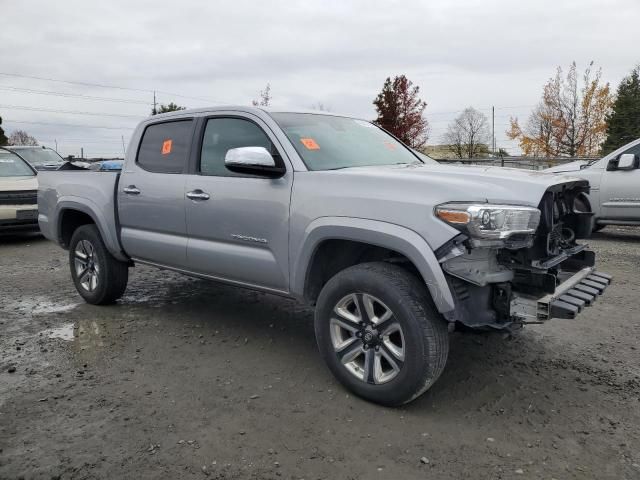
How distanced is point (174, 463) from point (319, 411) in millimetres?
907

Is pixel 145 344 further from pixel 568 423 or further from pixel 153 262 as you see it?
pixel 568 423

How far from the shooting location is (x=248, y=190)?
3.97 metres

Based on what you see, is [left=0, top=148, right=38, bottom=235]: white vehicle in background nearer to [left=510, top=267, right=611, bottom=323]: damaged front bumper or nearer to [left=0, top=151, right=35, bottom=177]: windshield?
[left=0, top=151, right=35, bottom=177]: windshield

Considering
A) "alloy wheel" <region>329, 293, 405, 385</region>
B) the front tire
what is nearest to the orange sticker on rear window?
the front tire

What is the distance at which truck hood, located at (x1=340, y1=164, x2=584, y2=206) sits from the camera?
3.07 metres

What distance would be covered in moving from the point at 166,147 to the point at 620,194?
7390 millimetres

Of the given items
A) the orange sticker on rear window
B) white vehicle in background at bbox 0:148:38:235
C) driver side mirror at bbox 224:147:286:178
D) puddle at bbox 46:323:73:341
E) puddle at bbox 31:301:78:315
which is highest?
the orange sticker on rear window

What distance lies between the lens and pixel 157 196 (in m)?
4.70

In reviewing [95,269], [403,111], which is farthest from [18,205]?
[403,111]

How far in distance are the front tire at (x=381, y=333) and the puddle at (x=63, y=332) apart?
2458mm

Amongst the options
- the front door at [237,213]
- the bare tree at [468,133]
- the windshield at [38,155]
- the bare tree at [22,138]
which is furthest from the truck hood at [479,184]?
the bare tree at [22,138]

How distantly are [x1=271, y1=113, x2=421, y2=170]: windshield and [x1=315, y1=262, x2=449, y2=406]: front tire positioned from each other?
96cm

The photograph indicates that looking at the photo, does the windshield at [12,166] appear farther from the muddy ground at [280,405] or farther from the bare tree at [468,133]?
the bare tree at [468,133]

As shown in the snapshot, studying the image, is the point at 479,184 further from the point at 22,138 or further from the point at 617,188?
the point at 22,138
